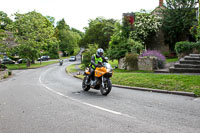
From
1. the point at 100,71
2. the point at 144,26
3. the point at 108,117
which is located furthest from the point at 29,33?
the point at 108,117

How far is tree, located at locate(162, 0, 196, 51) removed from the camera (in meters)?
29.9

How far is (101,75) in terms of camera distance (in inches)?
358

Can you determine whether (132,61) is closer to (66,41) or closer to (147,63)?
(147,63)

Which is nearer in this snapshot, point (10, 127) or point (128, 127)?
point (128, 127)

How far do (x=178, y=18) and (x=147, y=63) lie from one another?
14.9 m

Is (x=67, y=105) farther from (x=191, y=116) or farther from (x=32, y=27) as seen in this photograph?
(x=32, y=27)

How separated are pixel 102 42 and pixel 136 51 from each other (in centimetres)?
3269

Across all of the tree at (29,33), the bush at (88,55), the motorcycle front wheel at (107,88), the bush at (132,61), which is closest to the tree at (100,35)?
the tree at (29,33)

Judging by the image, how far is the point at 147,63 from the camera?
63.3 ft

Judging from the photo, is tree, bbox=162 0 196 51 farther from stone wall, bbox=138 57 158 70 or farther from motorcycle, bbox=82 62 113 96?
motorcycle, bbox=82 62 113 96

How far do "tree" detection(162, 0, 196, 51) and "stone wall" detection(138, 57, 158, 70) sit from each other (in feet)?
43.2

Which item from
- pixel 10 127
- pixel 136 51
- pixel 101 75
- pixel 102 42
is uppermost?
pixel 102 42

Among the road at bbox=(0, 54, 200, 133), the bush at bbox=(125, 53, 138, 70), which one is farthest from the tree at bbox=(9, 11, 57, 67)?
the road at bbox=(0, 54, 200, 133)

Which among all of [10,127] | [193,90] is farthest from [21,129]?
[193,90]
